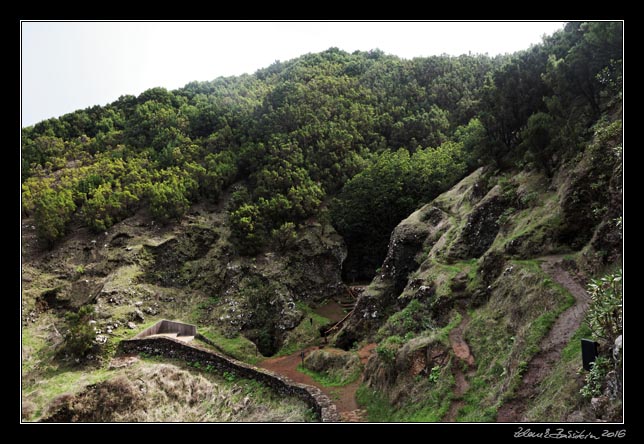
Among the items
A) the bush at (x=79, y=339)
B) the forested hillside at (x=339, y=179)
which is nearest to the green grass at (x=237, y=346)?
the forested hillside at (x=339, y=179)

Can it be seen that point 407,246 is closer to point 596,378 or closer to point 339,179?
point 339,179

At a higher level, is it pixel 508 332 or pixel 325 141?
pixel 325 141

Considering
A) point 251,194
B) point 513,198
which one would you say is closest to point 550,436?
point 513,198

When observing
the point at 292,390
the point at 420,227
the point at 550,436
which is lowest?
the point at 292,390

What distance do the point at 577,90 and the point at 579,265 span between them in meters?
10.5

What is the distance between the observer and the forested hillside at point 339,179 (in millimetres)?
18297

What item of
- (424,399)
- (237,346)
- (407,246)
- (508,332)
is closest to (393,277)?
(407,246)

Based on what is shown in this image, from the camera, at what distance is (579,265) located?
14.1m

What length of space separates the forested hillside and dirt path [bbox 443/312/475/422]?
1.20 ft

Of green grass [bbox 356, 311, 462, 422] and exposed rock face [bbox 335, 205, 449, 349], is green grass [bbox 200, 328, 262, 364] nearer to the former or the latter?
exposed rock face [bbox 335, 205, 449, 349]

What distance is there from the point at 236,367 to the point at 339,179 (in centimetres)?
2217

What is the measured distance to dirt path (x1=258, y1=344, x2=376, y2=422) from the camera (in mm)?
16266

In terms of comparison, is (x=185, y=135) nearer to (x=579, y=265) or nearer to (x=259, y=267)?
(x=259, y=267)

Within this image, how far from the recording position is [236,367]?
21.9m
